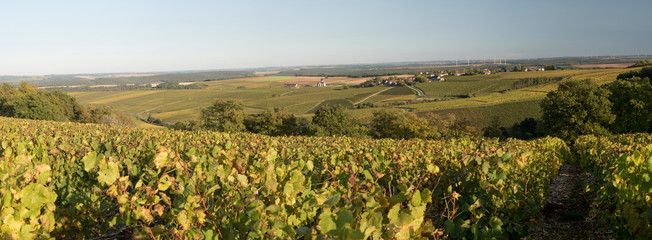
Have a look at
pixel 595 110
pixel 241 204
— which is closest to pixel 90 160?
pixel 241 204

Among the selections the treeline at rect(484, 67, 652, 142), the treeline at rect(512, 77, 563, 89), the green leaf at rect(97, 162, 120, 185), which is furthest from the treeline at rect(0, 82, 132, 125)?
the treeline at rect(512, 77, 563, 89)

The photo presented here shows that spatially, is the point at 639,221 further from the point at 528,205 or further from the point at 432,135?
the point at 432,135

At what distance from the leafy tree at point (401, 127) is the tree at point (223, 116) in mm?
18863

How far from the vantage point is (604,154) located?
316 inches

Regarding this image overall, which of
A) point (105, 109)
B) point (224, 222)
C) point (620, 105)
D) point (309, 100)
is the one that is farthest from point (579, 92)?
point (309, 100)

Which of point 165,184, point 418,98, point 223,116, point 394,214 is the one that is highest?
point 394,214

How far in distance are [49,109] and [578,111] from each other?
64089 millimetres

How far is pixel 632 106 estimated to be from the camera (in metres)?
36.4

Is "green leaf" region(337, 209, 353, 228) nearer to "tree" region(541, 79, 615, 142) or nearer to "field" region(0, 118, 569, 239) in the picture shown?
"field" region(0, 118, 569, 239)

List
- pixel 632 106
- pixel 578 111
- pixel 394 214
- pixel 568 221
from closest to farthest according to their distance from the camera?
1. pixel 394 214
2. pixel 568 221
3. pixel 578 111
4. pixel 632 106

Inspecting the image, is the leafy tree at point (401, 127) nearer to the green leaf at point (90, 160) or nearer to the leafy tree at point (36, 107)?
the green leaf at point (90, 160)

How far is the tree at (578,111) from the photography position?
34.1 metres

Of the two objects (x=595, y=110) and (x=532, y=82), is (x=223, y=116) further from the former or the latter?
(x=532, y=82)

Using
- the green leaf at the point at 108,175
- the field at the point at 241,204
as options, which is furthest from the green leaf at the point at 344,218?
the green leaf at the point at 108,175
